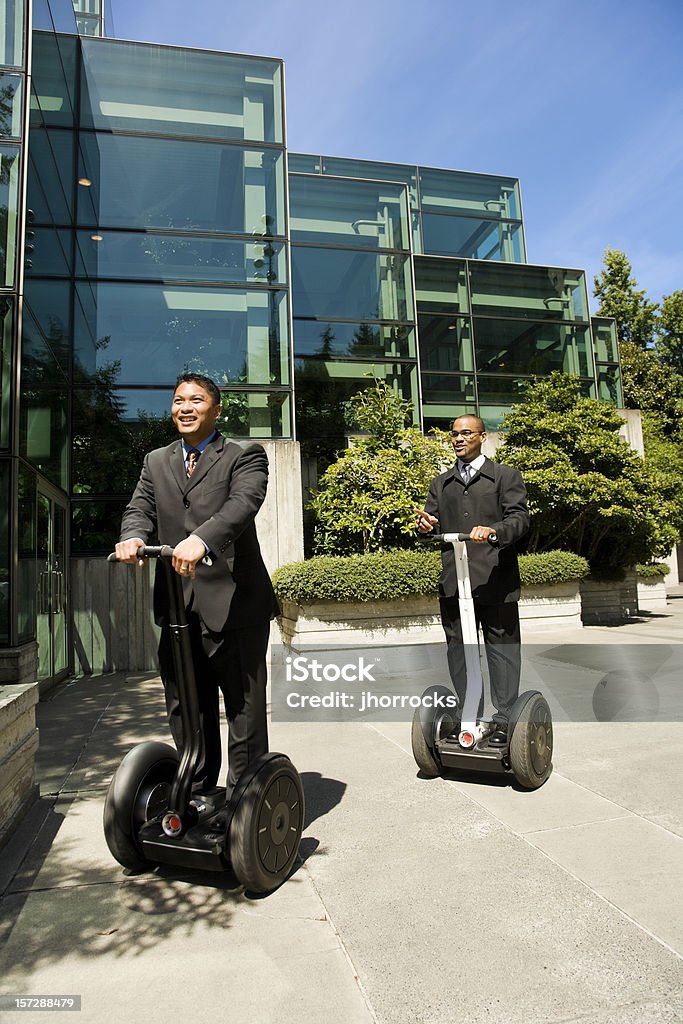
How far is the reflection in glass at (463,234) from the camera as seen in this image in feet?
70.2

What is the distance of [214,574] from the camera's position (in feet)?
8.70

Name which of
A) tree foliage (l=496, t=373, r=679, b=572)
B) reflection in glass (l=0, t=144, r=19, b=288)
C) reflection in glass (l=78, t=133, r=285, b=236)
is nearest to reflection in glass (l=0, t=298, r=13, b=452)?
reflection in glass (l=0, t=144, r=19, b=288)

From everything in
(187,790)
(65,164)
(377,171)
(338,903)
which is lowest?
(338,903)

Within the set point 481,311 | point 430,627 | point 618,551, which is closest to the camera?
point 430,627

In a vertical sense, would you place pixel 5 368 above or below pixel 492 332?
below

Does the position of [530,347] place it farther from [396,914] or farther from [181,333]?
[396,914]

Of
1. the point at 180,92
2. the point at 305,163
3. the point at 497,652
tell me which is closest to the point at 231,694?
the point at 497,652

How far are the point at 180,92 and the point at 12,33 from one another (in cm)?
486

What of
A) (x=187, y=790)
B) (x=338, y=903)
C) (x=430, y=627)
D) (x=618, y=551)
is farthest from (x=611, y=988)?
(x=618, y=551)

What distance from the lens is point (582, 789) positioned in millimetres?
3684

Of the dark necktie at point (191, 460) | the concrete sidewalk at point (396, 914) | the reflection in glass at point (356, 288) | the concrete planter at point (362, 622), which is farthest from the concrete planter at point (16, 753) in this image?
the reflection in glass at point (356, 288)

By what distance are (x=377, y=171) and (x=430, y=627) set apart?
58.3ft

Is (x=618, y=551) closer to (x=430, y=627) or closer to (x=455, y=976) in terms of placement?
(x=430, y=627)

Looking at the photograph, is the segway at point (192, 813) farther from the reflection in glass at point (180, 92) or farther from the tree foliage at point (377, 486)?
the reflection in glass at point (180, 92)
